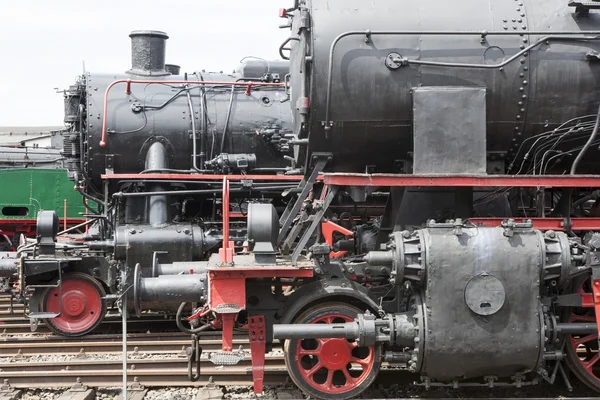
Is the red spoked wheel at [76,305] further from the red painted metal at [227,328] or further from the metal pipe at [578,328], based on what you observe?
the metal pipe at [578,328]

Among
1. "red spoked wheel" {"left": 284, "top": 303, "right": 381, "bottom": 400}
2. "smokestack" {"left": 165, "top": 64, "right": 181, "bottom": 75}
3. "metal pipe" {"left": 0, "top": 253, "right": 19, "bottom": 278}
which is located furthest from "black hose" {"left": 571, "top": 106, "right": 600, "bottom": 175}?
"smokestack" {"left": 165, "top": 64, "right": 181, "bottom": 75}

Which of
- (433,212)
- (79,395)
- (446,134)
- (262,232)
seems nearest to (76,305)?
(79,395)

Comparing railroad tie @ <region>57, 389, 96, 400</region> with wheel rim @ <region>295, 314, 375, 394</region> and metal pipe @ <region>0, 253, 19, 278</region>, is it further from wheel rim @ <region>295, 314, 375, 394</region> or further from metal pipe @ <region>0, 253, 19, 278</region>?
metal pipe @ <region>0, 253, 19, 278</region>

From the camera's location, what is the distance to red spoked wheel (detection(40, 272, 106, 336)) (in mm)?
9641

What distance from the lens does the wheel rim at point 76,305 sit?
969cm

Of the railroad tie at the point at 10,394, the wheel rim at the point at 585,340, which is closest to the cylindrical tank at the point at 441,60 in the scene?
the wheel rim at the point at 585,340

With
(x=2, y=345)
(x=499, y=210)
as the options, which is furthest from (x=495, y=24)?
(x=2, y=345)

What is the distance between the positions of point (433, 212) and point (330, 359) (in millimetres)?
1581

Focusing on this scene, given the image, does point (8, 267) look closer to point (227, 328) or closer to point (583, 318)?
point (227, 328)

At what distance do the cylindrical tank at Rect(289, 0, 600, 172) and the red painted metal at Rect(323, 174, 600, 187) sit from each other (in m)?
0.50

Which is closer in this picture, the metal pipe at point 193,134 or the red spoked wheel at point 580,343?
the red spoked wheel at point 580,343

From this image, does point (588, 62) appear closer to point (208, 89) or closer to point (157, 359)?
point (157, 359)

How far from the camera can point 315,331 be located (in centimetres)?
590

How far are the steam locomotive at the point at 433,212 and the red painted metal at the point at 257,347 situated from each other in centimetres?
2
